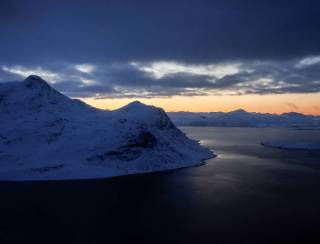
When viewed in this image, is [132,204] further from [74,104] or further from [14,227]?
[74,104]

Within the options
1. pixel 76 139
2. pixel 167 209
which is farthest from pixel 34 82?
pixel 167 209

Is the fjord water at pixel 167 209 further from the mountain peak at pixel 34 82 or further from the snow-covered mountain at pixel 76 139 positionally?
the mountain peak at pixel 34 82

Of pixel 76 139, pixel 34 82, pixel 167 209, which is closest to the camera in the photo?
pixel 167 209

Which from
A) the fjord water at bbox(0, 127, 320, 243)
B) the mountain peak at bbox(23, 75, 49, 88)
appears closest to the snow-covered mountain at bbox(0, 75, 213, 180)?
the mountain peak at bbox(23, 75, 49, 88)

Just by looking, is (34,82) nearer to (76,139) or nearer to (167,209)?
(76,139)

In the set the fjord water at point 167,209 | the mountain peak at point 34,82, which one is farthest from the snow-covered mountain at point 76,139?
the fjord water at point 167,209

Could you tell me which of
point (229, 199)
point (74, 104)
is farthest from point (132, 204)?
point (74, 104)

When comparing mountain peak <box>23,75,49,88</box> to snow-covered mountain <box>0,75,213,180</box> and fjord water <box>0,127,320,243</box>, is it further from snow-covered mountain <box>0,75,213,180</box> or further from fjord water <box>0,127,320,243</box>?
fjord water <box>0,127,320,243</box>
